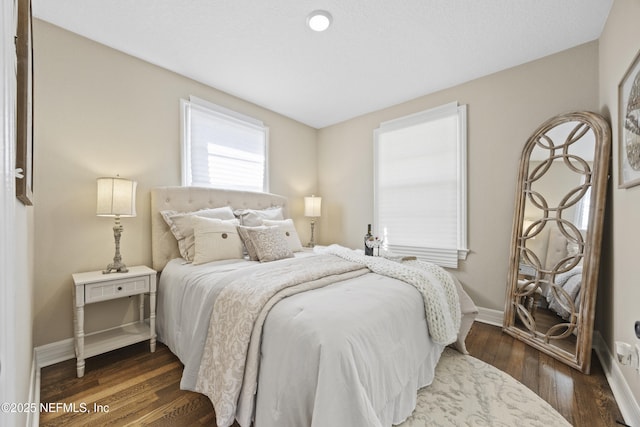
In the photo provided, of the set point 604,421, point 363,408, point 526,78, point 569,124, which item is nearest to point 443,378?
point 604,421

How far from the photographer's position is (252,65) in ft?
8.44

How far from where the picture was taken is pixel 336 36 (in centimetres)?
217

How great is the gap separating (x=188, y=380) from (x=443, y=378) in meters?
1.62

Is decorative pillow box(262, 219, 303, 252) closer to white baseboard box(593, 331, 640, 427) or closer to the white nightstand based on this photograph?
the white nightstand

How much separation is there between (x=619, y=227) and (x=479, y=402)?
146 cm

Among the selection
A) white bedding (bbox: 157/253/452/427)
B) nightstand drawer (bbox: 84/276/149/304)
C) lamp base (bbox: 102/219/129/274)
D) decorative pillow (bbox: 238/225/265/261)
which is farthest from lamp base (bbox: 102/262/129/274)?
decorative pillow (bbox: 238/225/265/261)

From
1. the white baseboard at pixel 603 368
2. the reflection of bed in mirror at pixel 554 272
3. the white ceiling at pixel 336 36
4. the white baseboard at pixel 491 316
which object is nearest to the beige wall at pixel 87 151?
the white baseboard at pixel 603 368

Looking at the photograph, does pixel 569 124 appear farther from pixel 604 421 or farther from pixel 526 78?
pixel 604 421

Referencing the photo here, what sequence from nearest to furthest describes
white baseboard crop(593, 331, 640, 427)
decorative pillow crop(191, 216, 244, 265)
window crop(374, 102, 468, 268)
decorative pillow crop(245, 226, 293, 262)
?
white baseboard crop(593, 331, 640, 427)
decorative pillow crop(191, 216, 244, 265)
decorative pillow crop(245, 226, 293, 262)
window crop(374, 102, 468, 268)

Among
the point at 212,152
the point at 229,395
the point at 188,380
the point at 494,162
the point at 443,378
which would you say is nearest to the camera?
the point at 229,395

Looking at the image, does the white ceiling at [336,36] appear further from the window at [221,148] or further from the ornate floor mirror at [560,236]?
the ornate floor mirror at [560,236]

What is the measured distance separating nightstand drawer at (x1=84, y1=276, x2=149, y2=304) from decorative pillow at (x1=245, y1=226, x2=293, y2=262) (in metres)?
0.87

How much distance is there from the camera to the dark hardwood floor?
1.46 m

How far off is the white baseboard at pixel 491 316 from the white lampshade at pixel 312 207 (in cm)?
228
